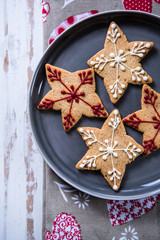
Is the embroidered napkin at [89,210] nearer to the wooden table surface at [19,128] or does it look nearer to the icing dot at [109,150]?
the wooden table surface at [19,128]

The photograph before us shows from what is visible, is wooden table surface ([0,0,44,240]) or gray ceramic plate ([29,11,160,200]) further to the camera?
wooden table surface ([0,0,44,240])

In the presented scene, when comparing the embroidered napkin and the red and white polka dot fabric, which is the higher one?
the red and white polka dot fabric

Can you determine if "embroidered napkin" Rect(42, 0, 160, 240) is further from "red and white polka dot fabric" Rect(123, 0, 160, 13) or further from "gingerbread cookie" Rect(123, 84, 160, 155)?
"gingerbread cookie" Rect(123, 84, 160, 155)

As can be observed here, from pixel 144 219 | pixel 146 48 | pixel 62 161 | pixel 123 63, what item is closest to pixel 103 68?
pixel 123 63

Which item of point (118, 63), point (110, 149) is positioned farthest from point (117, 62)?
point (110, 149)

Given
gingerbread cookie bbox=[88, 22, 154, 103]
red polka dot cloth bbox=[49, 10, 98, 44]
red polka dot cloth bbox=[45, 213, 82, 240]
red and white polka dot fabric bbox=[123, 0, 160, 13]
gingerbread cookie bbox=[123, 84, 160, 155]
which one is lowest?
red polka dot cloth bbox=[45, 213, 82, 240]

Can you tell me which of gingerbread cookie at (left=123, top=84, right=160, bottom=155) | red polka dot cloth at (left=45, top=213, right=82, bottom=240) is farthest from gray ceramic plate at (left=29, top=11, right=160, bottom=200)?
red polka dot cloth at (left=45, top=213, right=82, bottom=240)

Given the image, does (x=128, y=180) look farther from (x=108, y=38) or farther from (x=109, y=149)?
(x=108, y=38)
